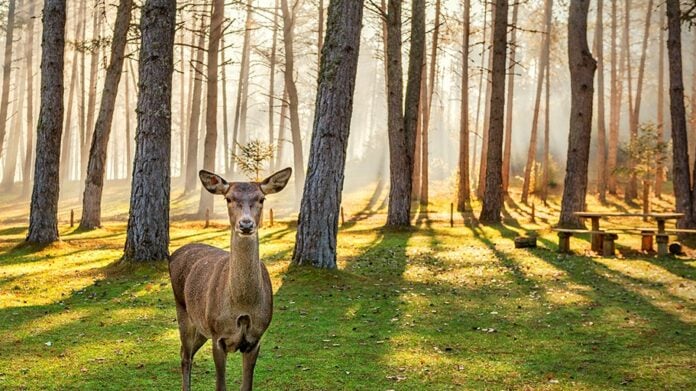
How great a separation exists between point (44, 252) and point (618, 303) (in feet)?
44.5

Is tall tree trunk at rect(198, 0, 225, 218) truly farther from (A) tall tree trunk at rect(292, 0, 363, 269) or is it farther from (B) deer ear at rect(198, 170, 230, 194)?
(B) deer ear at rect(198, 170, 230, 194)

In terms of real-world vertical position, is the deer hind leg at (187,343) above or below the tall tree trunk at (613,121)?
below

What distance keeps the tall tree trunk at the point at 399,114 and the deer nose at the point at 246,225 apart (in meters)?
18.9

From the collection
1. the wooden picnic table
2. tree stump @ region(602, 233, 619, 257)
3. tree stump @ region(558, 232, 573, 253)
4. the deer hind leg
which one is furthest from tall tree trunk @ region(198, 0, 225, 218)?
the deer hind leg

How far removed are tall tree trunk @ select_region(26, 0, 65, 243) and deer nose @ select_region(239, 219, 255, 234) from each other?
1439 centimetres

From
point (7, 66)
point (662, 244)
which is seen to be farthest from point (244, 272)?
point (7, 66)

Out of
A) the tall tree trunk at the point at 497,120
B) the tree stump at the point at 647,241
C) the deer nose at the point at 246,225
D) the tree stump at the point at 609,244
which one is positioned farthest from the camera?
the tall tree trunk at the point at 497,120

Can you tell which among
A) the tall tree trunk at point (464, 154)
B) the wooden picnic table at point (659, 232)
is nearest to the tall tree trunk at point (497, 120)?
the tall tree trunk at point (464, 154)

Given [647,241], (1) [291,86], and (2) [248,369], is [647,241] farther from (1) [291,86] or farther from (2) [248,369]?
(1) [291,86]

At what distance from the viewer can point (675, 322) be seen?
10633 mm

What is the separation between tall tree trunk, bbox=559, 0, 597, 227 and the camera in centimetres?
2330

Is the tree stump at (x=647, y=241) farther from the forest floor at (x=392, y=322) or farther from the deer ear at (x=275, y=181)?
the deer ear at (x=275, y=181)

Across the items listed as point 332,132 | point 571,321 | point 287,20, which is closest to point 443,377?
point 571,321

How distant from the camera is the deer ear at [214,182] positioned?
630 centimetres
